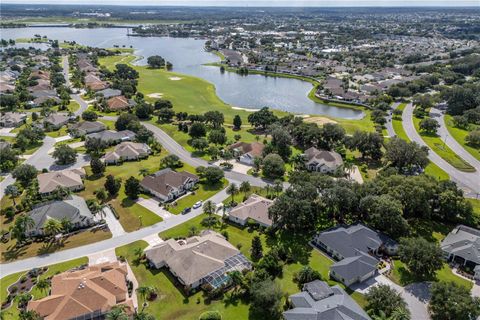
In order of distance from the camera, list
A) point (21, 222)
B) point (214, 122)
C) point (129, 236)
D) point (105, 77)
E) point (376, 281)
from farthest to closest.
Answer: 1. point (105, 77)
2. point (214, 122)
3. point (129, 236)
4. point (21, 222)
5. point (376, 281)

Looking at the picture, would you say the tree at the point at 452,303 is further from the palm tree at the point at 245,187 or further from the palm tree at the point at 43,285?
the palm tree at the point at 43,285

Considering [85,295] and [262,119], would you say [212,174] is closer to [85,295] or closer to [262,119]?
[85,295]

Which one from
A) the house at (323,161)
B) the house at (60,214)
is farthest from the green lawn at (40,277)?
the house at (323,161)

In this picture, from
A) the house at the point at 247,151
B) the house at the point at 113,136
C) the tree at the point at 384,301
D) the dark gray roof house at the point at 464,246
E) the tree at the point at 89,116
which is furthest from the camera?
the tree at the point at 89,116

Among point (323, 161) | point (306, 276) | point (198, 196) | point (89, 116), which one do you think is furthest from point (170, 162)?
point (89, 116)

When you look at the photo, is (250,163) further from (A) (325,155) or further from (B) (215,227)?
(B) (215,227)

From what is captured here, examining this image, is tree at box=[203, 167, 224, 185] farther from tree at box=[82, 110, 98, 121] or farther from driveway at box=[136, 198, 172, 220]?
tree at box=[82, 110, 98, 121]

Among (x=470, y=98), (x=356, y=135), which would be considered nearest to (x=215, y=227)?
(x=356, y=135)

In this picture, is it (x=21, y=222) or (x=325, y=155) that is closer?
(x=21, y=222)
